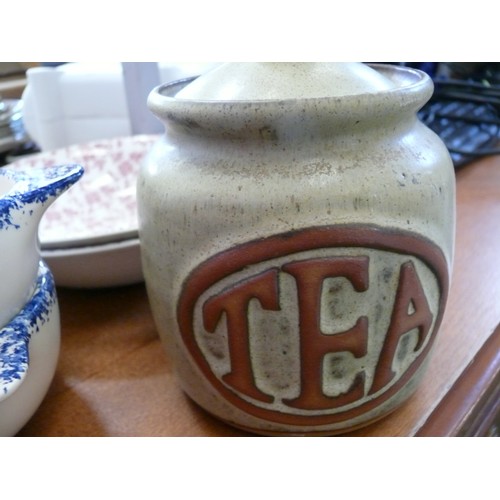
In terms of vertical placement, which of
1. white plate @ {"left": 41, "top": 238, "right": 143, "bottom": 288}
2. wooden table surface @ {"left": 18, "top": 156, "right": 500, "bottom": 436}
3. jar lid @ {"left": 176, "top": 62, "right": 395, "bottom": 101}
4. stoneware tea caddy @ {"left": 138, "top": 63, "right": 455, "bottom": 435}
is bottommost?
wooden table surface @ {"left": 18, "top": 156, "right": 500, "bottom": 436}

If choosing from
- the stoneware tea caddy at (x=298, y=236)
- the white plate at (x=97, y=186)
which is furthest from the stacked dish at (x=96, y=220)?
the stoneware tea caddy at (x=298, y=236)

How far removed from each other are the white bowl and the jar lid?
0.13 m

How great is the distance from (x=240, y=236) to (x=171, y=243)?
4cm

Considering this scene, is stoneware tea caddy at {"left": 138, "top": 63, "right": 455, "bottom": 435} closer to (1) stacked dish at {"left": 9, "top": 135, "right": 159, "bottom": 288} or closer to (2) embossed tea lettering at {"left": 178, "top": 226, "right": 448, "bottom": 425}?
(2) embossed tea lettering at {"left": 178, "top": 226, "right": 448, "bottom": 425}

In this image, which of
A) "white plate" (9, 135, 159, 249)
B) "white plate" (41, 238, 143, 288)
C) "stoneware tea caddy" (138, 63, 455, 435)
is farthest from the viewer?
"white plate" (9, 135, 159, 249)

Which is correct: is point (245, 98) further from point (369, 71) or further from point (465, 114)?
point (465, 114)

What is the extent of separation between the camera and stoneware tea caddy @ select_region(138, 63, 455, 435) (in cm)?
23

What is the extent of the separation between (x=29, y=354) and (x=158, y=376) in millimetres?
95

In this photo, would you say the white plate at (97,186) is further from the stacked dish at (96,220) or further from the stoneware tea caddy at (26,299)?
the stoneware tea caddy at (26,299)

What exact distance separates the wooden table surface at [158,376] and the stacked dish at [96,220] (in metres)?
0.03

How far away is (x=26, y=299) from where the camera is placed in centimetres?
29

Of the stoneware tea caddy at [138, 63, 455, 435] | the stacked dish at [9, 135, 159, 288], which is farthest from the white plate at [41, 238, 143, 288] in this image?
the stoneware tea caddy at [138, 63, 455, 435]

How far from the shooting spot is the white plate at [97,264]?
374 mm

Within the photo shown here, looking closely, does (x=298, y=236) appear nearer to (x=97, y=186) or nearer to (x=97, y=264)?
(x=97, y=264)
